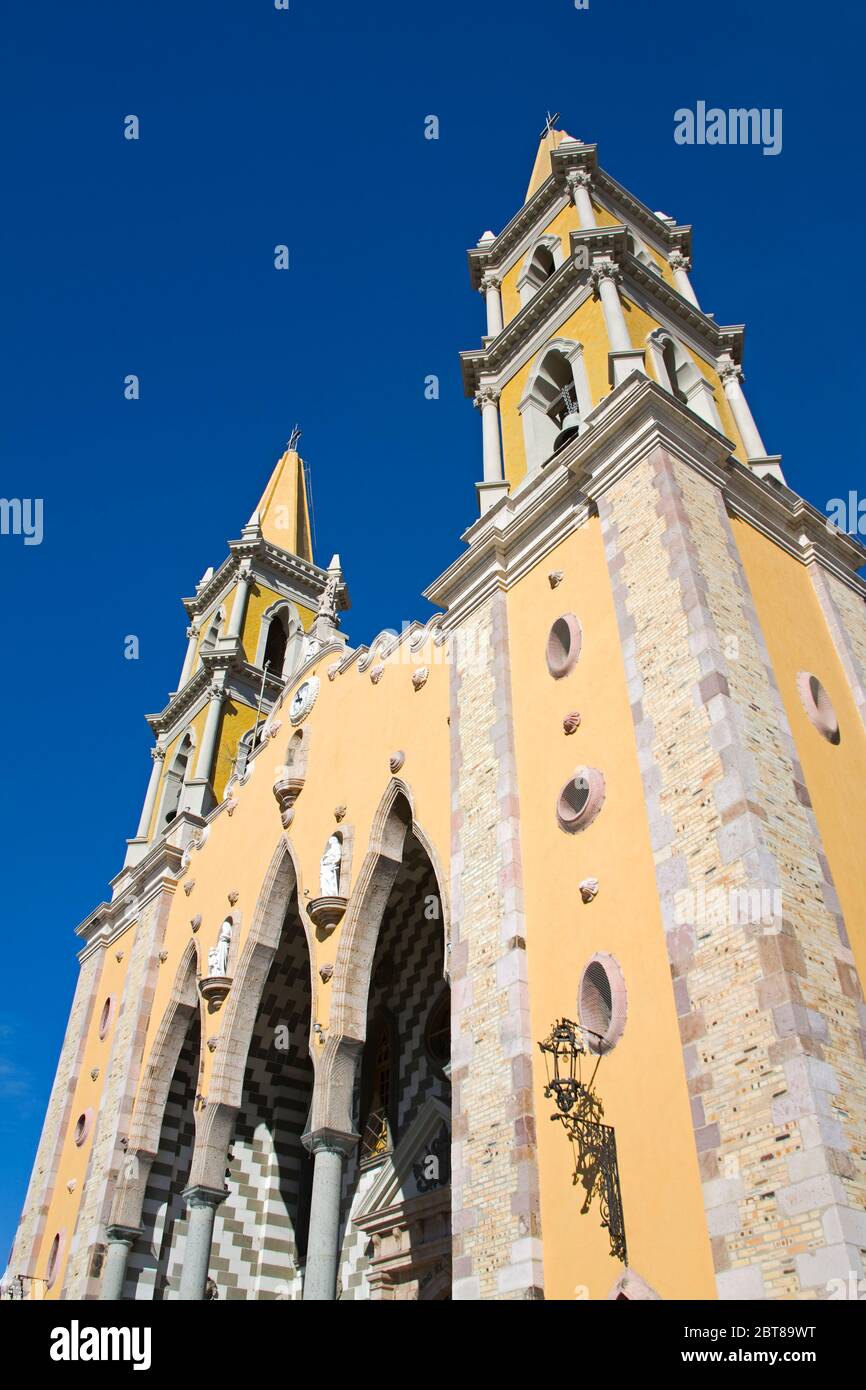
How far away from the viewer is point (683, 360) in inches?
697

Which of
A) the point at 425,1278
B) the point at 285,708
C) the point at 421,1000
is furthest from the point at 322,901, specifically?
the point at 285,708

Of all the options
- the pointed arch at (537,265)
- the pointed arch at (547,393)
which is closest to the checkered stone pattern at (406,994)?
the pointed arch at (547,393)

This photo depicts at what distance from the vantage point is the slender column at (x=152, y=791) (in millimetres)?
27062

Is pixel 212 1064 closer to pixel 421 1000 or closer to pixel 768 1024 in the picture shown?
pixel 421 1000

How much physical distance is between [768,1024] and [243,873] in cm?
1326

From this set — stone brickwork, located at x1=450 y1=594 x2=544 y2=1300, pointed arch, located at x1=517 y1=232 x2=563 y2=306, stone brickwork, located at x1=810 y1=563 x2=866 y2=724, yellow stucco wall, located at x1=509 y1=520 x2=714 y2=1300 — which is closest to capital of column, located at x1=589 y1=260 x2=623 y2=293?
pointed arch, located at x1=517 y1=232 x2=563 y2=306

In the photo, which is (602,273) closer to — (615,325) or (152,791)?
(615,325)

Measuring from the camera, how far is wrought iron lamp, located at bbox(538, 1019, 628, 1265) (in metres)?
9.05

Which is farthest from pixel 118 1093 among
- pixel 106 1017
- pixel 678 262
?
pixel 678 262

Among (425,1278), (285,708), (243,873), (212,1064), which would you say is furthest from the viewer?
(285,708)

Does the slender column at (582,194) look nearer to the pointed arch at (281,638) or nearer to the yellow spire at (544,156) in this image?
the yellow spire at (544,156)

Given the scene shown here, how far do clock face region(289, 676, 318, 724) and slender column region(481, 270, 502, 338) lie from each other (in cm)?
753
